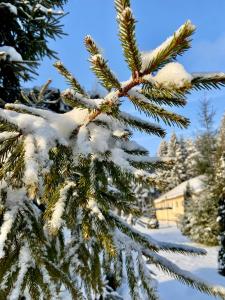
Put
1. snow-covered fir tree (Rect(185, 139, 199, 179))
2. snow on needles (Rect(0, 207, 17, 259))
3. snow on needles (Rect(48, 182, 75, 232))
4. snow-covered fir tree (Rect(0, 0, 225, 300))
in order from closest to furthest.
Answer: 1. snow-covered fir tree (Rect(0, 0, 225, 300))
2. snow on needles (Rect(48, 182, 75, 232))
3. snow on needles (Rect(0, 207, 17, 259))
4. snow-covered fir tree (Rect(185, 139, 199, 179))

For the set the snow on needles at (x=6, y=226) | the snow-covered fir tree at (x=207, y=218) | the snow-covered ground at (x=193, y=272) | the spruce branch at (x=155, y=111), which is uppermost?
the snow-covered fir tree at (x=207, y=218)

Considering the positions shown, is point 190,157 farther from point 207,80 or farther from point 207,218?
point 207,80

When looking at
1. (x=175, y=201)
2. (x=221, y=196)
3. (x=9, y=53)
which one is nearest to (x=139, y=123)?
(x=9, y=53)

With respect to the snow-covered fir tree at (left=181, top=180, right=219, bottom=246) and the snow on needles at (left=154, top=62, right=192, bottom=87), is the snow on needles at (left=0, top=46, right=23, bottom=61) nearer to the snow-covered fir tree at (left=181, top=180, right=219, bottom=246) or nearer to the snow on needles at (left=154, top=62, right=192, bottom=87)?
the snow on needles at (left=154, top=62, right=192, bottom=87)

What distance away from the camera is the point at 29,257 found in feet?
6.21

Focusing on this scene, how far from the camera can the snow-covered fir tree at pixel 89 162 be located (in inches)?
46.6

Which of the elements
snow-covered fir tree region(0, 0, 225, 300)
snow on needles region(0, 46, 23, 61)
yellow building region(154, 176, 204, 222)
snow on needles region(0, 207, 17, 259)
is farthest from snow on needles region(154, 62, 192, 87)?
yellow building region(154, 176, 204, 222)

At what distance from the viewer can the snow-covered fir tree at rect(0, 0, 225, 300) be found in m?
1.18

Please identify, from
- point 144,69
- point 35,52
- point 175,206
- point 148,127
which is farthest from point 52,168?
point 175,206

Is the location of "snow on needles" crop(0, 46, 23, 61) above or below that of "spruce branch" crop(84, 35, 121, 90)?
above

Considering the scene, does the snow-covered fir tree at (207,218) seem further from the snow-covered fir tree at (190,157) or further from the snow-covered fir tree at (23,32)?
the snow-covered fir tree at (190,157)

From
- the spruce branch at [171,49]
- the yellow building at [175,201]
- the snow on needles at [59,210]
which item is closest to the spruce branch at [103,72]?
the spruce branch at [171,49]

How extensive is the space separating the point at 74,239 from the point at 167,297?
1044 cm

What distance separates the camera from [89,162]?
161cm
